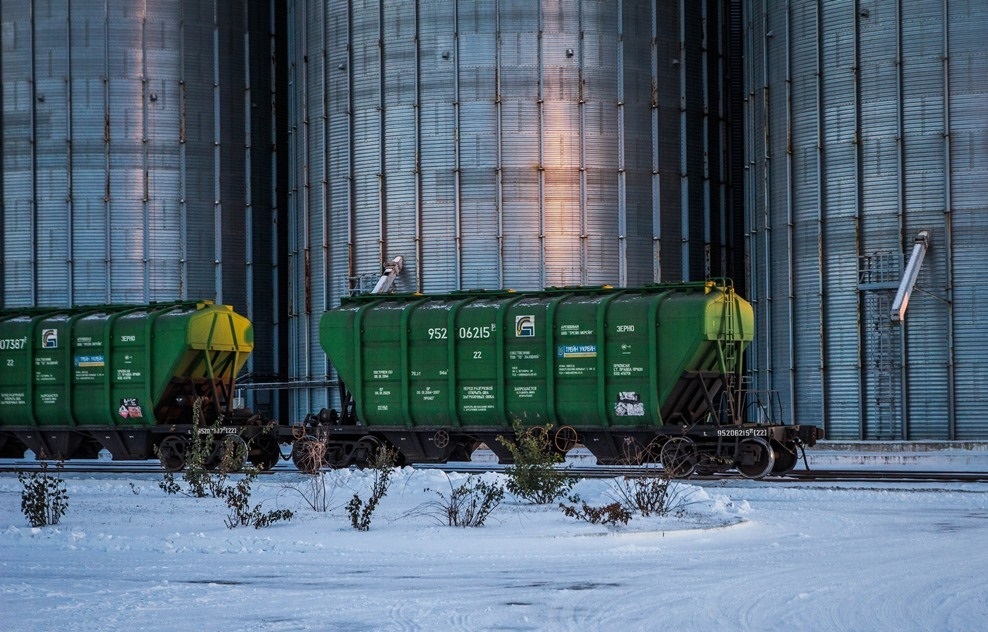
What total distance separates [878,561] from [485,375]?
1694 centimetres

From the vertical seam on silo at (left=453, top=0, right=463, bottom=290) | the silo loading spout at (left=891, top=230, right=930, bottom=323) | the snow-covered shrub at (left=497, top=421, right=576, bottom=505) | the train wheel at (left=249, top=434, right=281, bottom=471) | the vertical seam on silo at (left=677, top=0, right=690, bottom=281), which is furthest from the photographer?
the vertical seam on silo at (left=677, top=0, right=690, bottom=281)

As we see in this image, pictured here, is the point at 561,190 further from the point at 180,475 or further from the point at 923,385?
the point at 180,475

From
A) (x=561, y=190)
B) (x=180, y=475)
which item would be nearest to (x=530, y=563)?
(x=180, y=475)

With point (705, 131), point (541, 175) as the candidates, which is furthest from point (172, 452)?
point (705, 131)

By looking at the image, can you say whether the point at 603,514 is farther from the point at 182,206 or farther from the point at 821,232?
the point at 182,206

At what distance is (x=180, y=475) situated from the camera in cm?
3422

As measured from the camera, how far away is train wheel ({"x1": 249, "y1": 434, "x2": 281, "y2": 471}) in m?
36.0

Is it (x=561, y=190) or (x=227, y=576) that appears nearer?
(x=227, y=576)

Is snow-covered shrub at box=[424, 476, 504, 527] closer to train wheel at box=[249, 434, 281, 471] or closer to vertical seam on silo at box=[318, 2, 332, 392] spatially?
train wheel at box=[249, 434, 281, 471]

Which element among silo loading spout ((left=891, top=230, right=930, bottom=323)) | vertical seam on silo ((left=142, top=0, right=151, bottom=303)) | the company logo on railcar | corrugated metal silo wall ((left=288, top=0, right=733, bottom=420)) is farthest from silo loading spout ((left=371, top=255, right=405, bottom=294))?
silo loading spout ((left=891, top=230, right=930, bottom=323))

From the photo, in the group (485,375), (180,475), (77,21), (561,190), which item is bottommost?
(180,475)

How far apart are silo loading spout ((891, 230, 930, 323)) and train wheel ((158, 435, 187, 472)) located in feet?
66.6

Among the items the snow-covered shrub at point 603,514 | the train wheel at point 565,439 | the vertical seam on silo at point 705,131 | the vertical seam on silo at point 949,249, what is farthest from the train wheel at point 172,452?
the vertical seam on silo at point 949,249

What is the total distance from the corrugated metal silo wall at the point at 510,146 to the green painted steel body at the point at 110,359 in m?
11.3
